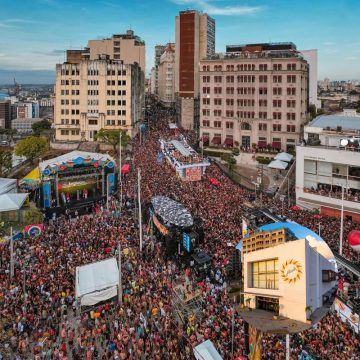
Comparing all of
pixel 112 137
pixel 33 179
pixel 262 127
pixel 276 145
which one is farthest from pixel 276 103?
pixel 33 179

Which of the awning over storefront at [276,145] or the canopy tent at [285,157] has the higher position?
the awning over storefront at [276,145]

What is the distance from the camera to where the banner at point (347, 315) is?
21938 millimetres

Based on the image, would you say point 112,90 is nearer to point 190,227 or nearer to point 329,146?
point 329,146

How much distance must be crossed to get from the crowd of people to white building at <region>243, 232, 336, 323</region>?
7333mm

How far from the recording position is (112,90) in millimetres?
86625

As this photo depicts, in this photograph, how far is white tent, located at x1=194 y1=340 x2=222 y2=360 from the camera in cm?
1888

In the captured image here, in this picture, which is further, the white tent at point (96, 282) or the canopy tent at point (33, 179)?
the canopy tent at point (33, 179)

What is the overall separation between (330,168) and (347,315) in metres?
26.6

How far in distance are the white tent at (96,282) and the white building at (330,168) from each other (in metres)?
27.8

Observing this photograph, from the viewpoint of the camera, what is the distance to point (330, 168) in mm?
46500

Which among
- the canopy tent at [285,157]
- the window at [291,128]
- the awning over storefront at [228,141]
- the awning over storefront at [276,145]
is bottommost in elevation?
the canopy tent at [285,157]

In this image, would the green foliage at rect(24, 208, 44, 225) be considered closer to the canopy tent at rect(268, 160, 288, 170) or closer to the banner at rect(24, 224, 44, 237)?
the banner at rect(24, 224, 44, 237)

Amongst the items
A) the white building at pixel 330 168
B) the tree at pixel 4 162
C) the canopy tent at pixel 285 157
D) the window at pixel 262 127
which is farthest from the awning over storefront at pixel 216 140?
the tree at pixel 4 162

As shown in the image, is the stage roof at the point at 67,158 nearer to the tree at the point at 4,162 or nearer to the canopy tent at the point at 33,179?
the canopy tent at the point at 33,179
